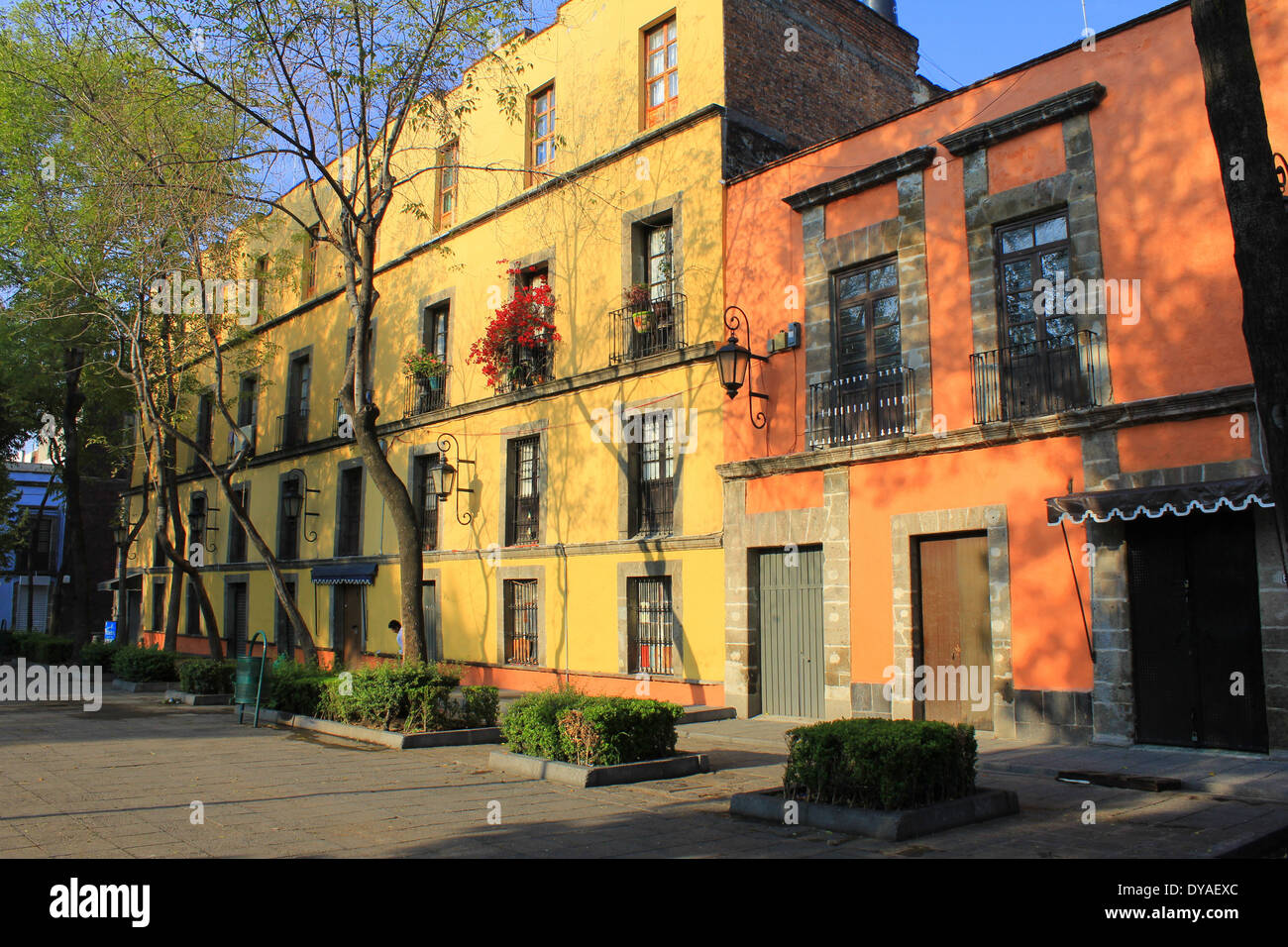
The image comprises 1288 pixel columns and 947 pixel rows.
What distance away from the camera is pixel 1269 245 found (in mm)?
6879

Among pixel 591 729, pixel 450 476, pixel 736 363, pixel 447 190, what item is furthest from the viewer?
pixel 447 190

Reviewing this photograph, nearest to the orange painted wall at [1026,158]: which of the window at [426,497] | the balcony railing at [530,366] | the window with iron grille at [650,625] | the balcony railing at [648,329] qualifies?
the balcony railing at [648,329]

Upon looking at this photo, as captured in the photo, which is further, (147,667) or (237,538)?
(237,538)

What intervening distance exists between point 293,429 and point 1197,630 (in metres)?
25.5

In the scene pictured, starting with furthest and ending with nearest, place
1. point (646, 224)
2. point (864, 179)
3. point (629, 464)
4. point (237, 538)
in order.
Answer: point (237, 538)
point (646, 224)
point (629, 464)
point (864, 179)

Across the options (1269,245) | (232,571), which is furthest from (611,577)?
(232,571)

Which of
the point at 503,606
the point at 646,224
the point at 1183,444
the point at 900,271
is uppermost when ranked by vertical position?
the point at 646,224

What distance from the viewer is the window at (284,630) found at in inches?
1127

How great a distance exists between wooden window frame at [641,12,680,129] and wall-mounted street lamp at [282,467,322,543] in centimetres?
1470

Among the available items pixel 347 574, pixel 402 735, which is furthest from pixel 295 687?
pixel 347 574

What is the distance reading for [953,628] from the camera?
1334 cm

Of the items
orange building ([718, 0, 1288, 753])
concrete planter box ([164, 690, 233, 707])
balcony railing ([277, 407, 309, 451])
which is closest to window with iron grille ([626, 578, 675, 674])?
orange building ([718, 0, 1288, 753])

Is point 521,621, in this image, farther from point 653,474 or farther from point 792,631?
point 792,631

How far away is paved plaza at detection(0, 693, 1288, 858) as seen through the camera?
7.02 meters
